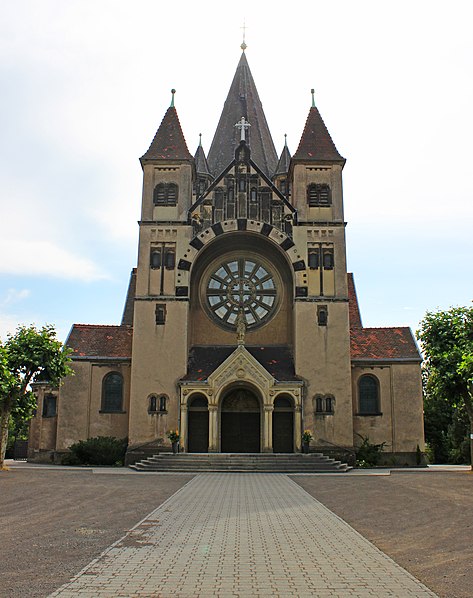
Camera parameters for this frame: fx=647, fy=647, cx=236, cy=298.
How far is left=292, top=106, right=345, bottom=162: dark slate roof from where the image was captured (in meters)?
39.8

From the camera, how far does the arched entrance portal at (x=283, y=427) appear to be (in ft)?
117

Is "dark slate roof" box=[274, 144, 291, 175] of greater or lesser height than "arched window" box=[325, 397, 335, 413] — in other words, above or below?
above

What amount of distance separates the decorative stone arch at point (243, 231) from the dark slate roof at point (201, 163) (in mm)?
9801

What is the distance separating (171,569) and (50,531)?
4.41 metres

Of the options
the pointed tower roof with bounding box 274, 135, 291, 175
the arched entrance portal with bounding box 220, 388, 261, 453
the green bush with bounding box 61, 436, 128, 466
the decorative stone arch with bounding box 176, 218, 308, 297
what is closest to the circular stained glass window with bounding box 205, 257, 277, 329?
the decorative stone arch with bounding box 176, 218, 308, 297

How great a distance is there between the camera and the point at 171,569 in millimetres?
9094

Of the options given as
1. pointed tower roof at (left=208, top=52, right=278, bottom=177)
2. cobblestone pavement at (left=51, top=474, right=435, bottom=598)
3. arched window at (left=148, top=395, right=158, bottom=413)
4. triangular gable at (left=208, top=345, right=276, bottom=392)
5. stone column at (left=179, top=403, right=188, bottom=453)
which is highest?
pointed tower roof at (left=208, top=52, right=278, bottom=177)

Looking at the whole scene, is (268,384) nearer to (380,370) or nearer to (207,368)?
(207,368)

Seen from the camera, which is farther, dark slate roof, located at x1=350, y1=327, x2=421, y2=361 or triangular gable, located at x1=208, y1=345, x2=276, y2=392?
dark slate roof, located at x1=350, y1=327, x2=421, y2=361

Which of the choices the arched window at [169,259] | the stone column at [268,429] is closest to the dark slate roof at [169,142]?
the arched window at [169,259]

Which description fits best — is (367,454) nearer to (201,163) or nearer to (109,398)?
(109,398)

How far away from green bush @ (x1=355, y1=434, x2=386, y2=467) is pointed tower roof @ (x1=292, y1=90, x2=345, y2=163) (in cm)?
1706

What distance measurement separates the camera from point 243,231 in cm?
3822

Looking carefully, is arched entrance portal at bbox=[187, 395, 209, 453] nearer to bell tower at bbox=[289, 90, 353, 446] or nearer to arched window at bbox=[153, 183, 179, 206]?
bell tower at bbox=[289, 90, 353, 446]
